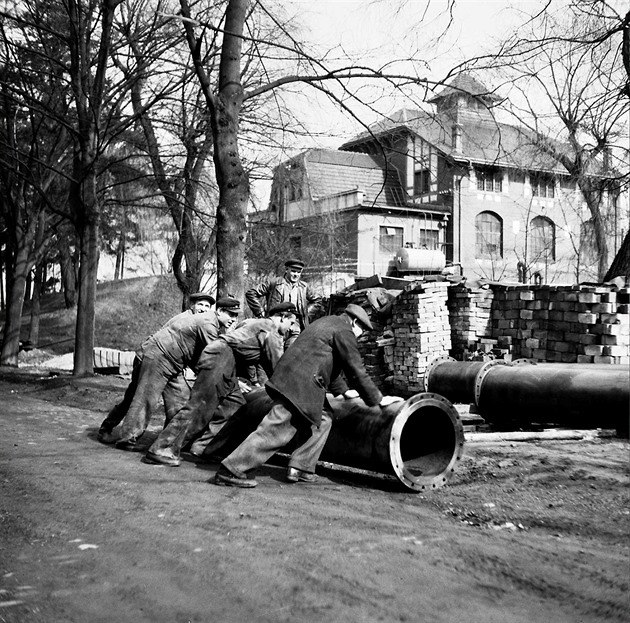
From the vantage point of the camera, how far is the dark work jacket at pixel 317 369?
24.4 feet

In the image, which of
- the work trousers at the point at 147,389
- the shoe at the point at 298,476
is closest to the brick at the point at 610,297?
the work trousers at the point at 147,389

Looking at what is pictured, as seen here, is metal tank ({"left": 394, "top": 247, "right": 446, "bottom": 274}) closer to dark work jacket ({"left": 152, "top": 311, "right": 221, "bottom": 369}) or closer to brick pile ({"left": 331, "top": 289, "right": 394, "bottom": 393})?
brick pile ({"left": 331, "top": 289, "right": 394, "bottom": 393})

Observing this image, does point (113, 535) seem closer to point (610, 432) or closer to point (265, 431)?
point (265, 431)

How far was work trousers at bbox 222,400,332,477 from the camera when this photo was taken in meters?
7.33

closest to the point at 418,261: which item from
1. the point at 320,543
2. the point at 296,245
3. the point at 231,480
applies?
the point at 296,245

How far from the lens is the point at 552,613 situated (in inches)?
164

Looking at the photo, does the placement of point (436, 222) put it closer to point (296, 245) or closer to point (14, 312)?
point (296, 245)

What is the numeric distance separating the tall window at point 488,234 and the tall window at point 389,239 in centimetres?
484

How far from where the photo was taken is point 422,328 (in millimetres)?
16062

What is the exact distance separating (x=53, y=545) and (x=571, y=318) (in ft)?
34.0

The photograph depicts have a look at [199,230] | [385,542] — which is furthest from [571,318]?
[199,230]

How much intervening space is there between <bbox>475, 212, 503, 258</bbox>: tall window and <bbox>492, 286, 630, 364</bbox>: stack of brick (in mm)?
29815

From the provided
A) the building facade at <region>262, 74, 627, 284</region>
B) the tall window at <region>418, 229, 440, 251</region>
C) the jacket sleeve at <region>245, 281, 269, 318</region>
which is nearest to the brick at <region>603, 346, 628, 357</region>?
the jacket sleeve at <region>245, 281, 269, 318</region>

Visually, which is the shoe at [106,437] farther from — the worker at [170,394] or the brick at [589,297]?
the brick at [589,297]
